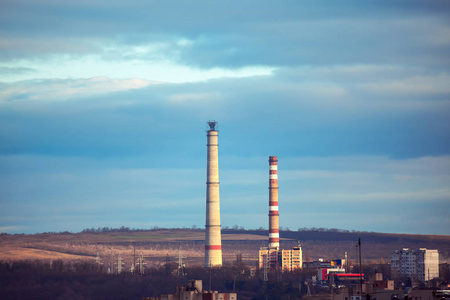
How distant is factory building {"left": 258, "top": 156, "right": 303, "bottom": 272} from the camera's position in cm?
11912

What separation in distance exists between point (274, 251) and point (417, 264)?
65.1 feet

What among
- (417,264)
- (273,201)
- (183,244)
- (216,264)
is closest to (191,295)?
(216,264)

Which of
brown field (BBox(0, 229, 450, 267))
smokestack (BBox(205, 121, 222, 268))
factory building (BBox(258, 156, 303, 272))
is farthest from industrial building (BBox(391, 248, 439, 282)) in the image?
smokestack (BBox(205, 121, 222, 268))

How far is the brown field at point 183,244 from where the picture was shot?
452ft

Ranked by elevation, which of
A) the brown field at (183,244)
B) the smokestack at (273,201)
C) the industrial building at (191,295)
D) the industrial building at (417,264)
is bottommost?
the industrial building at (191,295)

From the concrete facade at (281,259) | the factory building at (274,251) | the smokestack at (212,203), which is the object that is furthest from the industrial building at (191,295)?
the concrete facade at (281,259)

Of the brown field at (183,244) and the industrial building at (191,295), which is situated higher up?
the brown field at (183,244)

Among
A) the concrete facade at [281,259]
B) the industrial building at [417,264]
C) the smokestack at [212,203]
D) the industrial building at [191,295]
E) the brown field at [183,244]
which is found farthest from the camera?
the brown field at [183,244]

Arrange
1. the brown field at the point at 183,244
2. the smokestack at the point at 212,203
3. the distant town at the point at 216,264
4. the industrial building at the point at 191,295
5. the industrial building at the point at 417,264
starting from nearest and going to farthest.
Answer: the industrial building at the point at 191,295 < the distant town at the point at 216,264 < the smokestack at the point at 212,203 < the industrial building at the point at 417,264 < the brown field at the point at 183,244

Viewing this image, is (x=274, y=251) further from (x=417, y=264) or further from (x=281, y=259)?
(x=417, y=264)

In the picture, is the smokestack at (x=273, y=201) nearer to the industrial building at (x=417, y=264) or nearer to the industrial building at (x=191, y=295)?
the industrial building at (x=417, y=264)

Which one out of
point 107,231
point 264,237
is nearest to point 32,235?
point 107,231

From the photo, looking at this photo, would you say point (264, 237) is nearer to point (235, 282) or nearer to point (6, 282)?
point (235, 282)

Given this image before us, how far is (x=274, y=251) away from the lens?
121062mm
